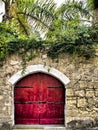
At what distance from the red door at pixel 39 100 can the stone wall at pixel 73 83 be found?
13.5 inches

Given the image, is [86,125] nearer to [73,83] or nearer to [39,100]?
[73,83]

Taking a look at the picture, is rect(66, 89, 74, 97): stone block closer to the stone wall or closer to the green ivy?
the stone wall

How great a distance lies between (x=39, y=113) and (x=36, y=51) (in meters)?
1.89

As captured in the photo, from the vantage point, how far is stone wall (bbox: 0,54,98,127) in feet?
29.9

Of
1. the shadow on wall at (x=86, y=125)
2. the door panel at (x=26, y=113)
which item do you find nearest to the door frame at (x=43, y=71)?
the door panel at (x=26, y=113)

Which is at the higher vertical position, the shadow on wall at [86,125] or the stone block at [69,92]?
the stone block at [69,92]

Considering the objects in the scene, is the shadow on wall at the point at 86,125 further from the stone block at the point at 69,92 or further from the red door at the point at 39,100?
the stone block at the point at 69,92

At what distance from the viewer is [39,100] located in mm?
9430

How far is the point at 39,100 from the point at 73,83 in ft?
3.83

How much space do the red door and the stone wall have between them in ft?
1.12

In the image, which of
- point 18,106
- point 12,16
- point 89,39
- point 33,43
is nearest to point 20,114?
point 18,106

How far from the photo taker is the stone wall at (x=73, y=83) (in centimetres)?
912

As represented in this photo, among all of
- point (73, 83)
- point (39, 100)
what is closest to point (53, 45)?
point (73, 83)

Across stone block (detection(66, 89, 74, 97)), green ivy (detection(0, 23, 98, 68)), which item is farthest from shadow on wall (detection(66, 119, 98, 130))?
green ivy (detection(0, 23, 98, 68))
